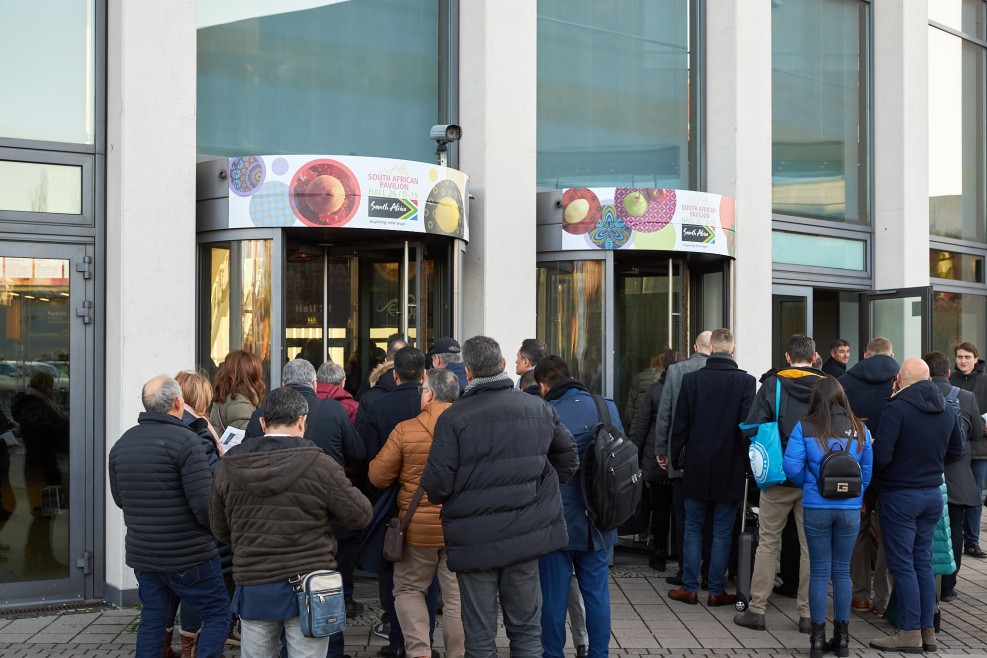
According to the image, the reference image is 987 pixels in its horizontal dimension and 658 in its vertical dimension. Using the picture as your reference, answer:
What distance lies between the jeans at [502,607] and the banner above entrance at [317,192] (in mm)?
3589

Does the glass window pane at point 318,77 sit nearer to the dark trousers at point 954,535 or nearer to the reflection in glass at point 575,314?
the reflection in glass at point 575,314

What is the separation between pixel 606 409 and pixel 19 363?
13.6 ft

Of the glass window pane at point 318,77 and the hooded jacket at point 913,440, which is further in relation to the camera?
the glass window pane at point 318,77

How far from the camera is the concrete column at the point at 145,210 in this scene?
23.4 ft

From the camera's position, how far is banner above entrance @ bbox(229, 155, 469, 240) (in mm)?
7578

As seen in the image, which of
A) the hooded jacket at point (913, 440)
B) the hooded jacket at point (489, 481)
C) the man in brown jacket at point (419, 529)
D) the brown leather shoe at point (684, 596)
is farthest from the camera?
the brown leather shoe at point (684, 596)

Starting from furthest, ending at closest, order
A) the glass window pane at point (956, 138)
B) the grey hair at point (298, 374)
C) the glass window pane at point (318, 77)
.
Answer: the glass window pane at point (956, 138) → the glass window pane at point (318, 77) → the grey hair at point (298, 374)

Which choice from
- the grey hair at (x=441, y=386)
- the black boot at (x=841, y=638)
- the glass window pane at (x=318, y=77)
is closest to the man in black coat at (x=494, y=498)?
the grey hair at (x=441, y=386)

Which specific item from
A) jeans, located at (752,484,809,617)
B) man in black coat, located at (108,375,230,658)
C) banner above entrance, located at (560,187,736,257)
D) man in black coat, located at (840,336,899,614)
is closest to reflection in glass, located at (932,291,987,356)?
banner above entrance, located at (560,187,736,257)

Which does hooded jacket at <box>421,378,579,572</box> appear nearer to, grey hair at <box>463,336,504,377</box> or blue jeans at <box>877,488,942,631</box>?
grey hair at <box>463,336,504,377</box>

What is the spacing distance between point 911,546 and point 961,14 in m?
10.7

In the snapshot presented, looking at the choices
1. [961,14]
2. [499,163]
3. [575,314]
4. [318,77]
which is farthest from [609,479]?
[961,14]

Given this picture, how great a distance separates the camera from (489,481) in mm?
4719

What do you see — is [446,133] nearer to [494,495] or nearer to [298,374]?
[298,374]
